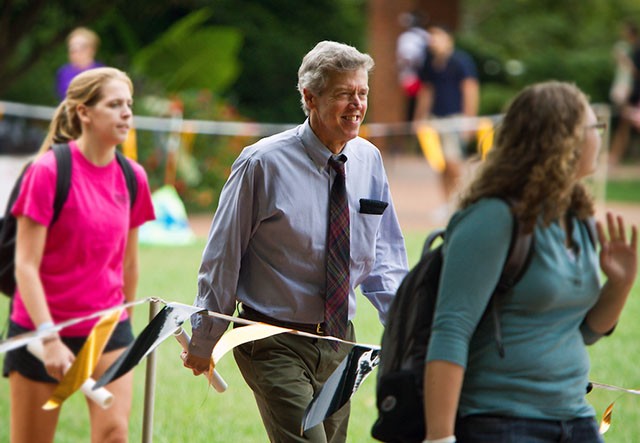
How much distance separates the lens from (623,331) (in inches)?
316

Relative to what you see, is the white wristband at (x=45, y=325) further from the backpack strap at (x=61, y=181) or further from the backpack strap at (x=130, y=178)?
the backpack strap at (x=130, y=178)

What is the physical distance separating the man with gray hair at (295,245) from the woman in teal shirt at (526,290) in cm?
98

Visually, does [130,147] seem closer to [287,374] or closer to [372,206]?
[372,206]

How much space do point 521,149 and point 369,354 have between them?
1.08 metres

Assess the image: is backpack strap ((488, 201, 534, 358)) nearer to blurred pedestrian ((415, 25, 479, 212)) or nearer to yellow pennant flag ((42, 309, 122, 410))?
yellow pennant flag ((42, 309, 122, 410))

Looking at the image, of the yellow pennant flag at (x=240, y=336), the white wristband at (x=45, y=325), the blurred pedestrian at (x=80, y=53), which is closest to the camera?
the yellow pennant flag at (x=240, y=336)

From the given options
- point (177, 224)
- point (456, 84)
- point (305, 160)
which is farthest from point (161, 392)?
point (456, 84)

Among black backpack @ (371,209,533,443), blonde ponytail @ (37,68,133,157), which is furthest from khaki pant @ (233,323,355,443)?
blonde ponytail @ (37,68,133,157)

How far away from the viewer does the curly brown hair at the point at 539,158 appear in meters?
2.59

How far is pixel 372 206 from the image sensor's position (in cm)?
372

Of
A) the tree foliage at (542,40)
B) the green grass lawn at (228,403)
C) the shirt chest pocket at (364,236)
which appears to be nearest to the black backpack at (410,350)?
the shirt chest pocket at (364,236)

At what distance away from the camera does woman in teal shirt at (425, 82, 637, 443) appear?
2.53 meters

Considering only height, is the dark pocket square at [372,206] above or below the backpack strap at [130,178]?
below

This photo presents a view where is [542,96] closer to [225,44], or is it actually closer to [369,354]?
[369,354]
